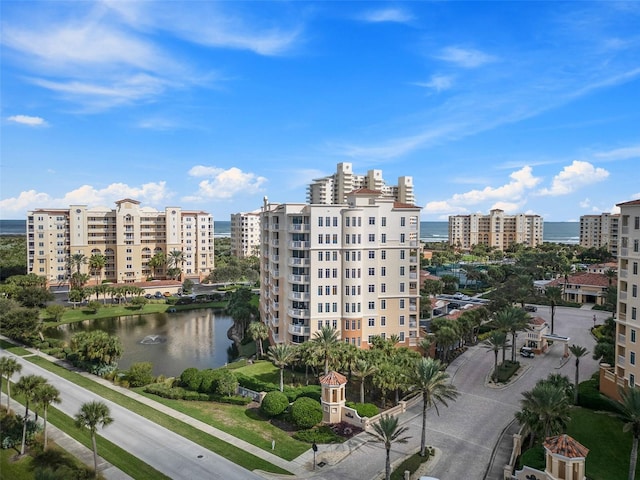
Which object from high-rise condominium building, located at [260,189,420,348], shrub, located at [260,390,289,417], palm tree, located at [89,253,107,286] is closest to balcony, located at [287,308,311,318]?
high-rise condominium building, located at [260,189,420,348]

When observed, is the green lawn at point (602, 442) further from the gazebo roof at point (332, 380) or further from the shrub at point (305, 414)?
the shrub at point (305, 414)

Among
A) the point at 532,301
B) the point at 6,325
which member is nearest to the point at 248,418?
the point at 6,325

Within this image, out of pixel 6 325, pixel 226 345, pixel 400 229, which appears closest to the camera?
pixel 400 229

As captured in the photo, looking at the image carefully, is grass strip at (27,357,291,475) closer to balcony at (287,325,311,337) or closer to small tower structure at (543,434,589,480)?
small tower structure at (543,434,589,480)

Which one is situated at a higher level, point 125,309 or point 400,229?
point 400,229

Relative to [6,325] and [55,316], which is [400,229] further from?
[55,316]

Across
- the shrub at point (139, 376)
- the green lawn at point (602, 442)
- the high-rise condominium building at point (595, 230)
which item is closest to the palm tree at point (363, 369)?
the green lawn at point (602, 442)

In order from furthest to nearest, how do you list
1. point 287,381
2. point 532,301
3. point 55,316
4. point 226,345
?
1. point 532,301
2. point 55,316
3. point 226,345
4. point 287,381
